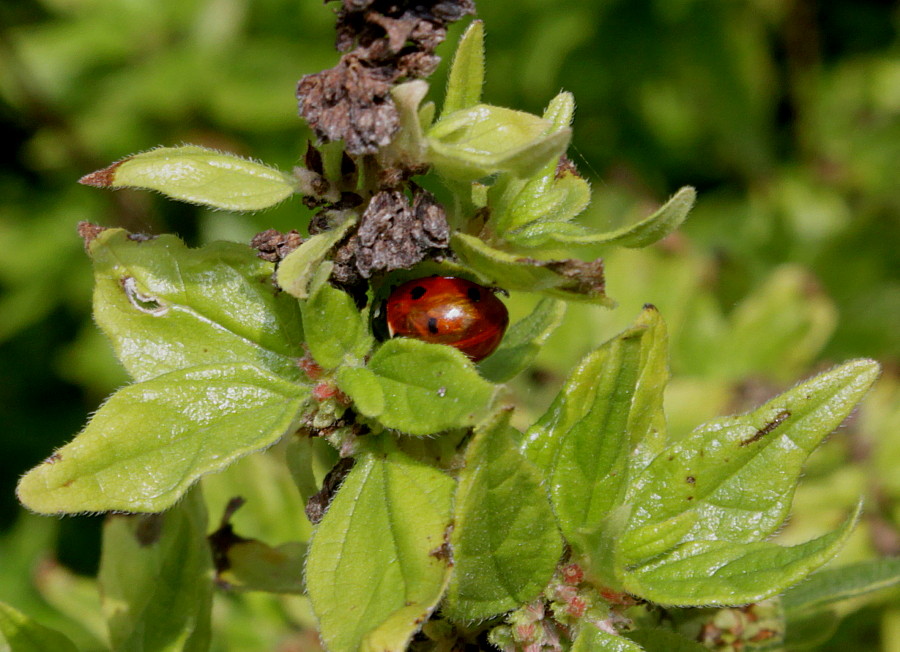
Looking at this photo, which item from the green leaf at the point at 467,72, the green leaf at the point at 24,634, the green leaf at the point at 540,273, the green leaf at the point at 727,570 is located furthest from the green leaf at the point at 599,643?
the green leaf at the point at 24,634

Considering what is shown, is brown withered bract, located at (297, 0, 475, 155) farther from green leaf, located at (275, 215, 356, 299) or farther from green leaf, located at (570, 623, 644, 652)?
green leaf, located at (570, 623, 644, 652)

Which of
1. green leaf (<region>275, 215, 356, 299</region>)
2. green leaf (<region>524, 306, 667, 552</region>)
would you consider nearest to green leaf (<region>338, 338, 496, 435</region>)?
green leaf (<region>275, 215, 356, 299</region>)

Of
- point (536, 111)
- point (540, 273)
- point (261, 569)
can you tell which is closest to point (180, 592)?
point (261, 569)

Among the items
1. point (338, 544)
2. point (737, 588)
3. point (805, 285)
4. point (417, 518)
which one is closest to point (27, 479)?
point (338, 544)

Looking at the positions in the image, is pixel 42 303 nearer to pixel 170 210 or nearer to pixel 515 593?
pixel 170 210

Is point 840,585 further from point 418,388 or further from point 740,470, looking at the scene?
point 418,388
